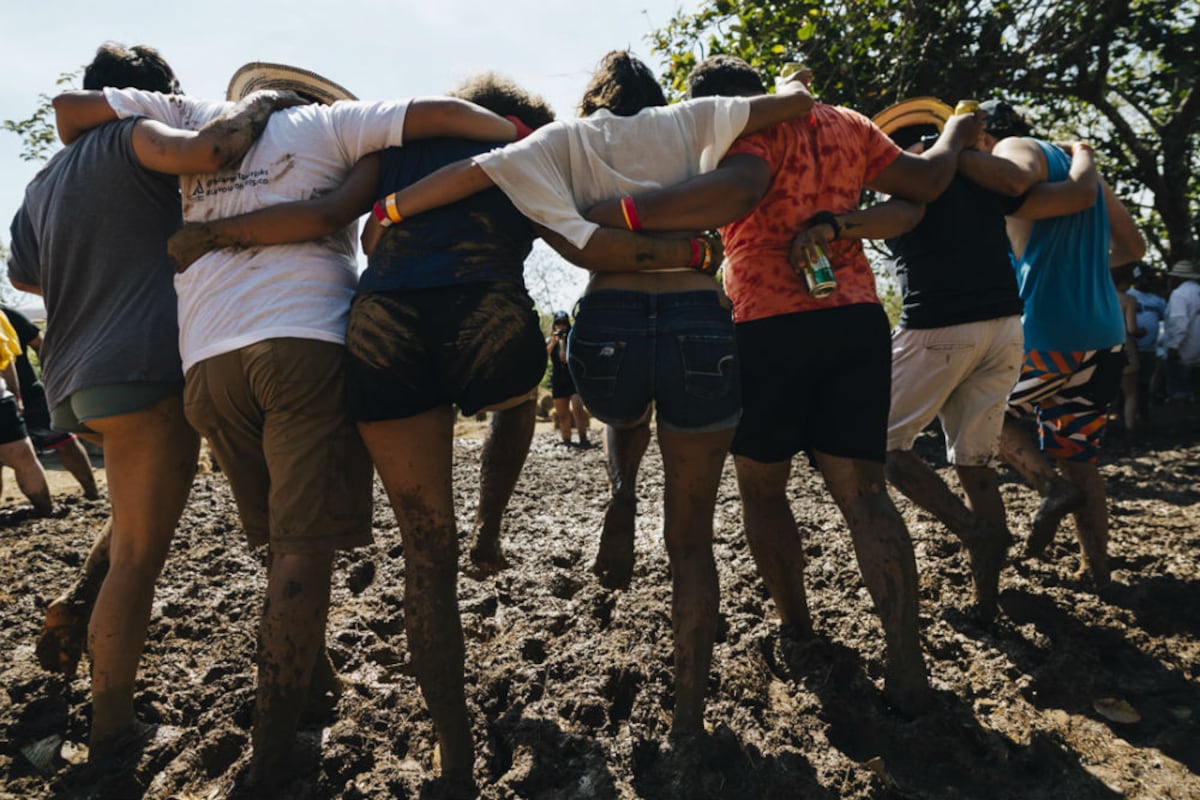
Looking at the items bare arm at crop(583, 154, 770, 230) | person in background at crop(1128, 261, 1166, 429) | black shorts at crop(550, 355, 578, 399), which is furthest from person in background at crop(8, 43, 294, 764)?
person in background at crop(1128, 261, 1166, 429)

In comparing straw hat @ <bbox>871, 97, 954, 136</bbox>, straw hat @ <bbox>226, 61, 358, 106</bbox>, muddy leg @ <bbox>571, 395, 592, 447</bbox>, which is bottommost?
muddy leg @ <bbox>571, 395, 592, 447</bbox>

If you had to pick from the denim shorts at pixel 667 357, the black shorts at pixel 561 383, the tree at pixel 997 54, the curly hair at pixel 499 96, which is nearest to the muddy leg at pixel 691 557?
the denim shorts at pixel 667 357

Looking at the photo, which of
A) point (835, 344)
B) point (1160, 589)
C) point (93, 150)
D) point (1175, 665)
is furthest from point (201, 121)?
point (1160, 589)

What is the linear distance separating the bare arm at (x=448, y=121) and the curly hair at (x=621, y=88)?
12.3 inches

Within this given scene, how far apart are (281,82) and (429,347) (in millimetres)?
1244

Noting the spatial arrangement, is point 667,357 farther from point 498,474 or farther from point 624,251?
point 498,474

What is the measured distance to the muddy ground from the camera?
2211mm

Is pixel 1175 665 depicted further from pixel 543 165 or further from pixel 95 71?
pixel 95 71

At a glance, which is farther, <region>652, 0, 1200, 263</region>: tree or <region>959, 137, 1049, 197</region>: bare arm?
<region>652, 0, 1200, 263</region>: tree

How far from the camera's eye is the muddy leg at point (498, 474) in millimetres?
2668

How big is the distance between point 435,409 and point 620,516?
653 millimetres

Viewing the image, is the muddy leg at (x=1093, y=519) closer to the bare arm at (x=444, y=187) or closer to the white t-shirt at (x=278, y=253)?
the bare arm at (x=444, y=187)

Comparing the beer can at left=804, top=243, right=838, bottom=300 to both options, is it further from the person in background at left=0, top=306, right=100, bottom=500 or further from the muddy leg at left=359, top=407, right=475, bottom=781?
the person in background at left=0, top=306, right=100, bottom=500

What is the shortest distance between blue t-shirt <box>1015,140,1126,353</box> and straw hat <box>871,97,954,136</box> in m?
0.49
